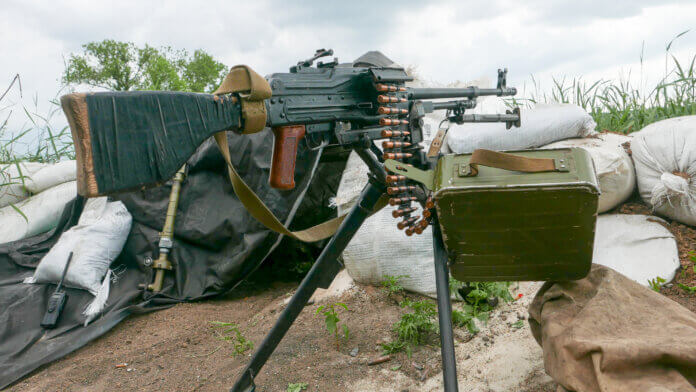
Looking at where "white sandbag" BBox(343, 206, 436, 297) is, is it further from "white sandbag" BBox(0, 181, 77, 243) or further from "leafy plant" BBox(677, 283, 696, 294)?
"white sandbag" BBox(0, 181, 77, 243)

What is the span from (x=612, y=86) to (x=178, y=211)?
13.8ft

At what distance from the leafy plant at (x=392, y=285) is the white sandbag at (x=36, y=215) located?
3038 mm

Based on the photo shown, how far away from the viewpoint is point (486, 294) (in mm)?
2650

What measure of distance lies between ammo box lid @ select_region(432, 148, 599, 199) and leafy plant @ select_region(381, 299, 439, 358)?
112cm

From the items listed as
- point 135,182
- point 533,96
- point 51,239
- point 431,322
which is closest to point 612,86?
point 533,96

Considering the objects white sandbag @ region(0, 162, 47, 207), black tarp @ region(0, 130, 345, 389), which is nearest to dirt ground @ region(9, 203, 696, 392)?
black tarp @ region(0, 130, 345, 389)

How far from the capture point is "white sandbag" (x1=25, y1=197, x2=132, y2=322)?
351 cm

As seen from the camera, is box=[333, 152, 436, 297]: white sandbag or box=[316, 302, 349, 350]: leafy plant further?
box=[333, 152, 436, 297]: white sandbag

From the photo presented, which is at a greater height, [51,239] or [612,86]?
[612,86]

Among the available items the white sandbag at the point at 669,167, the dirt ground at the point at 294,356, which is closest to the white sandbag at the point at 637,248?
the white sandbag at the point at 669,167

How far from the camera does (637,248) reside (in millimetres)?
2799

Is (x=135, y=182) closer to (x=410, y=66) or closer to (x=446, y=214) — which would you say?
(x=446, y=214)

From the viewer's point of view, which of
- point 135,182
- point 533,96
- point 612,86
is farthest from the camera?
point 533,96

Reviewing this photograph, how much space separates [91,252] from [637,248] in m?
3.72
